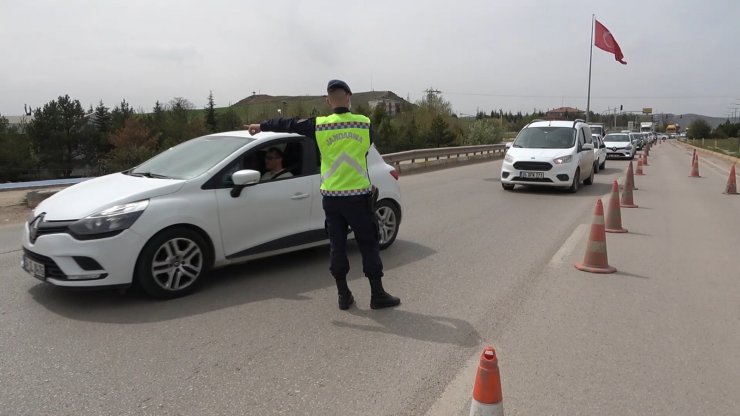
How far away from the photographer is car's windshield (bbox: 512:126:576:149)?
14672 millimetres

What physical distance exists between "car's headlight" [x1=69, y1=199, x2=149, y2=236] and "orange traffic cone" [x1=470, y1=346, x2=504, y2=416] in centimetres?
344

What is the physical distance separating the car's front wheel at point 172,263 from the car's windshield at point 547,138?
11220mm

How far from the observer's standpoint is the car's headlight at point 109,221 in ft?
15.3

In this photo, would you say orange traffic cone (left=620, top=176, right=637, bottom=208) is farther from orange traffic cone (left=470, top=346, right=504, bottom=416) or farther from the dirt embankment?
the dirt embankment

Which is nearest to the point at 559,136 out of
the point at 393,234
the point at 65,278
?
the point at 393,234

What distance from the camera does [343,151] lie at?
185 inches

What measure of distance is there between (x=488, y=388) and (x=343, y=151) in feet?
8.64

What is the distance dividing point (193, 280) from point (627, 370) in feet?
12.1

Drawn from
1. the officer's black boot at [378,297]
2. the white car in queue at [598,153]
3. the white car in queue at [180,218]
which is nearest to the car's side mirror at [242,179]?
the white car in queue at [180,218]

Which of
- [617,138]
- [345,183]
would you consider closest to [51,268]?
[345,183]

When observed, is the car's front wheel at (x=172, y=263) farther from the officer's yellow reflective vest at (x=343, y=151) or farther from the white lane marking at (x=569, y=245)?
the white lane marking at (x=569, y=245)

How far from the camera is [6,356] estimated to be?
3883mm

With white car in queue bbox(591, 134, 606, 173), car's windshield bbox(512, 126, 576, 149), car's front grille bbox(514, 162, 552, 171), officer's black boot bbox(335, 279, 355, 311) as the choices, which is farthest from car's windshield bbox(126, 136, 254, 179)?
white car in queue bbox(591, 134, 606, 173)

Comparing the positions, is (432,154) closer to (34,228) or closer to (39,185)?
(39,185)
